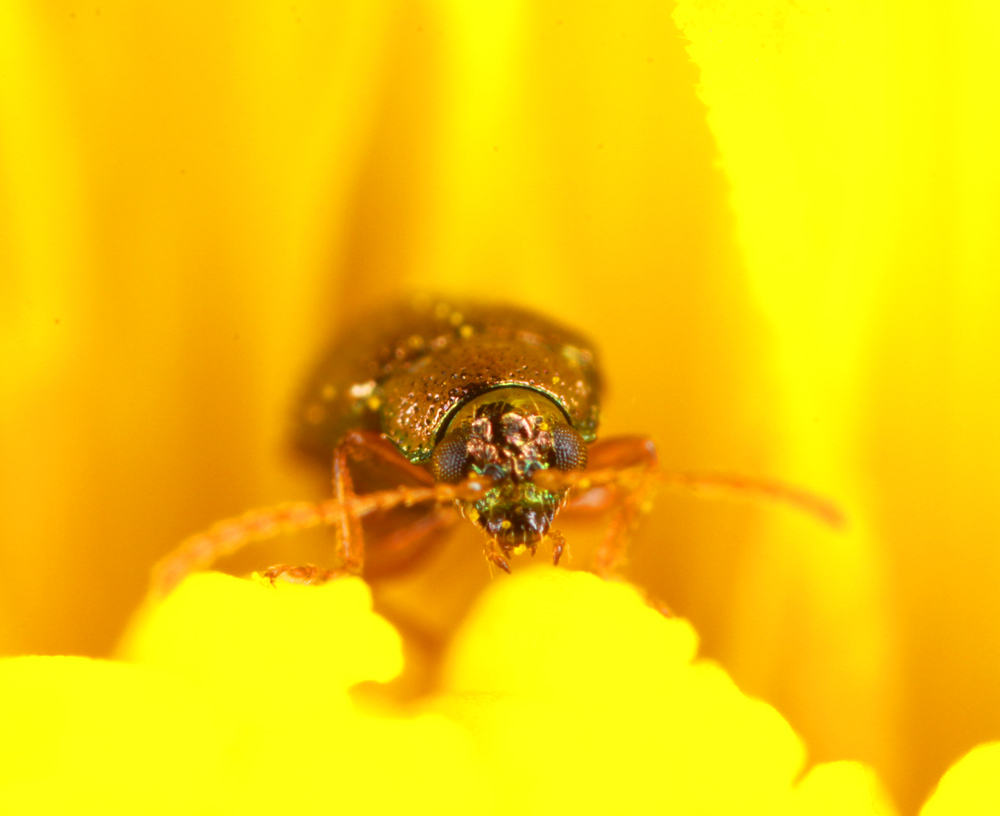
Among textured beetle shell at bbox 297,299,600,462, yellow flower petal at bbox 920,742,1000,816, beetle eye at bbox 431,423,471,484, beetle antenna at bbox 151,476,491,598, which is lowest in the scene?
yellow flower petal at bbox 920,742,1000,816

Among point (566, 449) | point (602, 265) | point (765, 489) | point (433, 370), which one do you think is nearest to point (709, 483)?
point (765, 489)

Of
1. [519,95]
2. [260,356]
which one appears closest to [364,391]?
[260,356]

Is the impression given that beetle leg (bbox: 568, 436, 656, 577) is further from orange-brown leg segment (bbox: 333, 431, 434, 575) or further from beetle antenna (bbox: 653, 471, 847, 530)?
orange-brown leg segment (bbox: 333, 431, 434, 575)

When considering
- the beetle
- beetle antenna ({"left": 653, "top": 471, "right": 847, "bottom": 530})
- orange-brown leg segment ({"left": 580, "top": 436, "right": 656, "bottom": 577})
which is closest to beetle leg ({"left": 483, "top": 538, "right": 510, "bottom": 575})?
the beetle

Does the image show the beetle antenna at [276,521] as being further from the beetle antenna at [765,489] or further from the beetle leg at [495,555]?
the beetle antenna at [765,489]

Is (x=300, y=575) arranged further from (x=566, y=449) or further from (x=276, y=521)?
(x=566, y=449)

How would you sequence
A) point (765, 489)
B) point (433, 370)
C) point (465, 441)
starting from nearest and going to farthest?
point (765, 489) < point (465, 441) < point (433, 370)

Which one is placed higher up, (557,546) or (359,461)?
(359,461)

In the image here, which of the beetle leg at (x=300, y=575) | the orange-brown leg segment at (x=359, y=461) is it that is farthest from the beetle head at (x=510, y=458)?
the beetle leg at (x=300, y=575)
